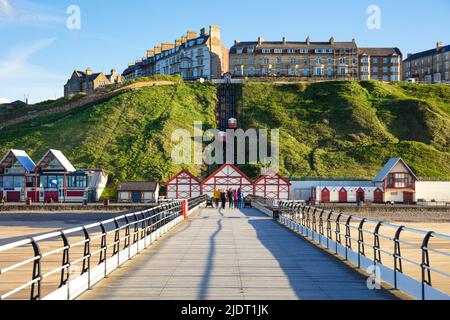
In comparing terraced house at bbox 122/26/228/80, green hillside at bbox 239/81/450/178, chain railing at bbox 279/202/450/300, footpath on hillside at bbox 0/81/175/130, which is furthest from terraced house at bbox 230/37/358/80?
chain railing at bbox 279/202/450/300

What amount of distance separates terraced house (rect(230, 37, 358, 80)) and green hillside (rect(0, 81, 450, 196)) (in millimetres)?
15891

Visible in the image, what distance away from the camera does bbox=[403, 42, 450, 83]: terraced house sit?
561ft

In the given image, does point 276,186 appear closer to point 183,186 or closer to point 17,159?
point 183,186

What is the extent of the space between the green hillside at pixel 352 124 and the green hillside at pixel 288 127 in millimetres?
180

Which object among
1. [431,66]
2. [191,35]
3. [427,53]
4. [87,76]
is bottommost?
[87,76]

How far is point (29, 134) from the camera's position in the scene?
120m

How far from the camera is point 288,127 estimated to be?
403 feet

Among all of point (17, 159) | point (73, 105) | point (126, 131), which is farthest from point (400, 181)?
point (73, 105)

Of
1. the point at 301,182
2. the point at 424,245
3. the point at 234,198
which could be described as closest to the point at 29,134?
the point at 301,182

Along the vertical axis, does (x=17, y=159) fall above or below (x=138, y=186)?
above

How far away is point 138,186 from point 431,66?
116 meters

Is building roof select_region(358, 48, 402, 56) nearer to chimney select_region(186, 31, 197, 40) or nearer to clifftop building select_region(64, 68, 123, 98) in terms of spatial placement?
chimney select_region(186, 31, 197, 40)
